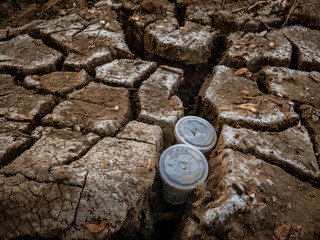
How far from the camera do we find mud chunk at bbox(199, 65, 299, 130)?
77.3 inches

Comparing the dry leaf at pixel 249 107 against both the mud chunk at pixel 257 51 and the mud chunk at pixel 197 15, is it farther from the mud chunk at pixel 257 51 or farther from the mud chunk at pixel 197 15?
the mud chunk at pixel 197 15

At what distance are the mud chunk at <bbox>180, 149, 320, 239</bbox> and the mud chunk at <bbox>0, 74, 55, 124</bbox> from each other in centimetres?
154

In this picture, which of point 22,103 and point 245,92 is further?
point 245,92

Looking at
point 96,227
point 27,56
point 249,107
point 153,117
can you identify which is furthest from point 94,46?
point 96,227

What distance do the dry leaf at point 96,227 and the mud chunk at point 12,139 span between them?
83cm

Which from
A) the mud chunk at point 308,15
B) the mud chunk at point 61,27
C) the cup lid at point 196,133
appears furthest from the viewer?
the mud chunk at point 308,15

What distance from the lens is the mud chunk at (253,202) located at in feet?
4.39

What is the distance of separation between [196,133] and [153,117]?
0.43 m

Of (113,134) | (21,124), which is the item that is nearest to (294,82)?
(113,134)

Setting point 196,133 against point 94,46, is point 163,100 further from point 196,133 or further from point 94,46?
point 94,46

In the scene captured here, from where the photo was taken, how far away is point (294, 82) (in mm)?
2309

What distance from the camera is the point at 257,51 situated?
255 centimetres

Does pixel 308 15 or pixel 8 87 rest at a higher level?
pixel 308 15

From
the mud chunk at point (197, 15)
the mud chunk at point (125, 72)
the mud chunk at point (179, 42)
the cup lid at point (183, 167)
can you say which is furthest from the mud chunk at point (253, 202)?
the mud chunk at point (197, 15)
